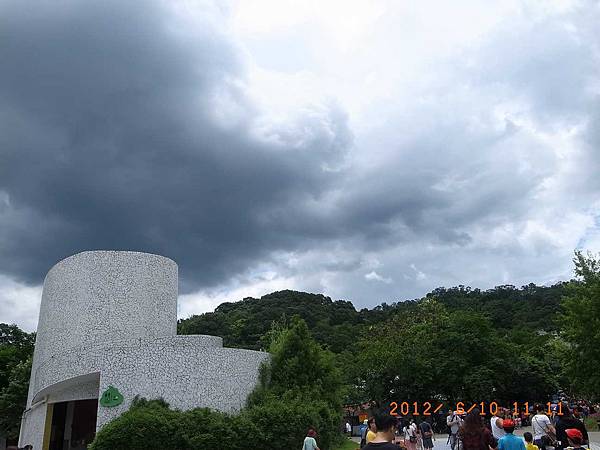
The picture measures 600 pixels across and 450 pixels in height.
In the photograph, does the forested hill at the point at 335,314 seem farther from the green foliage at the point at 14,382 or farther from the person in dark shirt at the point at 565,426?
the person in dark shirt at the point at 565,426

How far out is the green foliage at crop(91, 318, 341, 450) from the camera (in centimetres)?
1648

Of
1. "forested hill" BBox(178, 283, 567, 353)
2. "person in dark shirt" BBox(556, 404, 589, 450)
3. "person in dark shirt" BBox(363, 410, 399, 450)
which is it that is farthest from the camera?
"forested hill" BBox(178, 283, 567, 353)

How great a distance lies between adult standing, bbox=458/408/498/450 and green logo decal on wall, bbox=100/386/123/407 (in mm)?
13559

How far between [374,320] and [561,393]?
18652mm

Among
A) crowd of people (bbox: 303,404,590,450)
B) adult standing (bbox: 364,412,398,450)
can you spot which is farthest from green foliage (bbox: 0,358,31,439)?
adult standing (bbox: 364,412,398,450)

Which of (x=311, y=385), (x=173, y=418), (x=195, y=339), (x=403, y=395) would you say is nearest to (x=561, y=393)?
(x=403, y=395)

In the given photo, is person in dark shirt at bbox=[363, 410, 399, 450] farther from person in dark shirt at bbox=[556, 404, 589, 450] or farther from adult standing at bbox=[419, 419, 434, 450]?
adult standing at bbox=[419, 419, 434, 450]

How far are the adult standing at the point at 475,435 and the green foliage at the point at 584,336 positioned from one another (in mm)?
16145

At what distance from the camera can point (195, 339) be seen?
22.1 m

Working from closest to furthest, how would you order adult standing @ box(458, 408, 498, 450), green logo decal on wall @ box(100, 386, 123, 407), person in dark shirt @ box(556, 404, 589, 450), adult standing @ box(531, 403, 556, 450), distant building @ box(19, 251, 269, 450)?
adult standing @ box(458, 408, 498, 450) < person in dark shirt @ box(556, 404, 589, 450) < adult standing @ box(531, 403, 556, 450) < green logo decal on wall @ box(100, 386, 123, 407) < distant building @ box(19, 251, 269, 450)

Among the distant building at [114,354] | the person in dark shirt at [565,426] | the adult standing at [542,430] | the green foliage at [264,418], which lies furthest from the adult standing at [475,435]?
the distant building at [114,354]

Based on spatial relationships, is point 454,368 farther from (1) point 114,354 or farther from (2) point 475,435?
(2) point 475,435

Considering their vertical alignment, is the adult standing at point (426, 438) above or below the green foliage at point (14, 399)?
below

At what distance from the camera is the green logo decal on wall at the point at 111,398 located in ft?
58.2
